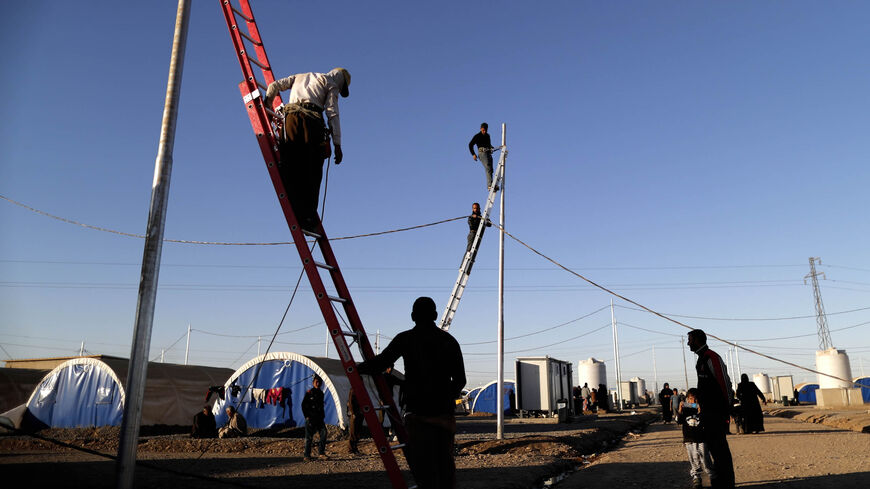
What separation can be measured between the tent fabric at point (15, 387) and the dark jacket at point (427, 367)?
2750 cm

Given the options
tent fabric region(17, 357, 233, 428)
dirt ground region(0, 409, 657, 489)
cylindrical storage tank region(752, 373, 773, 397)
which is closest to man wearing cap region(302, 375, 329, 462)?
dirt ground region(0, 409, 657, 489)

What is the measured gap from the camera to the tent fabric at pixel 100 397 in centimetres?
2275

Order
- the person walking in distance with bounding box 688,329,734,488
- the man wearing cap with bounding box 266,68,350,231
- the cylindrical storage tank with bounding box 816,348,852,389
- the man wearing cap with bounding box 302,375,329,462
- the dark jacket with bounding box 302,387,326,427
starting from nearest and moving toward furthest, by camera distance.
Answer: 1. the man wearing cap with bounding box 266,68,350,231
2. the person walking in distance with bounding box 688,329,734,488
3. the man wearing cap with bounding box 302,375,329,462
4. the dark jacket with bounding box 302,387,326,427
5. the cylindrical storage tank with bounding box 816,348,852,389

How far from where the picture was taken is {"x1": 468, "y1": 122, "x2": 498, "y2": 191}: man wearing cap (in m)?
15.9

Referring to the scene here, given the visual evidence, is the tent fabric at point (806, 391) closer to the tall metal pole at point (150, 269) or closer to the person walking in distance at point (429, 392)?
the person walking in distance at point (429, 392)

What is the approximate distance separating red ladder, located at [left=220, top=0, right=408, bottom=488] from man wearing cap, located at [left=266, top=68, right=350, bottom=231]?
116mm

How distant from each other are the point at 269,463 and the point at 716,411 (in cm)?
905

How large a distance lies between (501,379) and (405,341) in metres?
10.2

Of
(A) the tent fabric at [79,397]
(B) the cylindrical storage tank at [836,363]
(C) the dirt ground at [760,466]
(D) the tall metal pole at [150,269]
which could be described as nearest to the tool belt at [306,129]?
(D) the tall metal pole at [150,269]

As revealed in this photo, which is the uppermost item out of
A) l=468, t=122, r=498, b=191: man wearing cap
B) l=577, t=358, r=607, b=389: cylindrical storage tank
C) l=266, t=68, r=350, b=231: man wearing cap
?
l=468, t=122, r=498, b=191: man wearing cap

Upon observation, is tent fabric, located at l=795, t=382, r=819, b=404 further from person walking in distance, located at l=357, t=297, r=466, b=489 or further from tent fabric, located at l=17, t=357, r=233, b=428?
person walking in distance, located at l=357, t=297, r=466, b=489

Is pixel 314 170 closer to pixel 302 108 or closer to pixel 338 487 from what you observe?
pixel 302 108

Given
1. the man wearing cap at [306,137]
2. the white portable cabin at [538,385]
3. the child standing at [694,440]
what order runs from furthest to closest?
1. the white portable cabin at [538,385]
2. the child standing at [694,440]
3. the man wearing cap at [306,137]

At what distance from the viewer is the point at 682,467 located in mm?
10312
